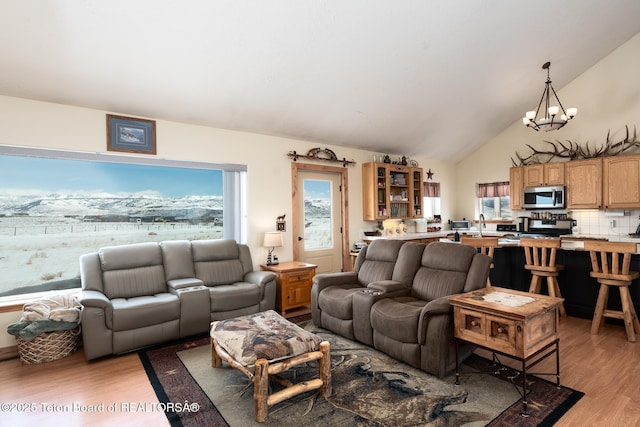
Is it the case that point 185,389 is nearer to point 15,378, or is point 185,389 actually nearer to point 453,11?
point 15,378

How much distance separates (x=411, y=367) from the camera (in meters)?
2.95

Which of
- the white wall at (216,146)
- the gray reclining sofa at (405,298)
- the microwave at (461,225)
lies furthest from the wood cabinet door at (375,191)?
the microwave at (461,225)

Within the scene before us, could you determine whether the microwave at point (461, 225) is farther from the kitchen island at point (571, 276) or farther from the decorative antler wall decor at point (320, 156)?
the decorative antler wall decor at point (320, 156)

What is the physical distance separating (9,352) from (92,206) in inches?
64.8

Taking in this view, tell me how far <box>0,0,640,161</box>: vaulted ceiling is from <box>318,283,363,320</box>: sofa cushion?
2.49 metres

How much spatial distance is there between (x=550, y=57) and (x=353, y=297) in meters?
4.80

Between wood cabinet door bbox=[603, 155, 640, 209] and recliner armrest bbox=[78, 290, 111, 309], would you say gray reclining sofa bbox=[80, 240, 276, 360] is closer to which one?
recliner armrest bbox=[78, 290, 111, 309]

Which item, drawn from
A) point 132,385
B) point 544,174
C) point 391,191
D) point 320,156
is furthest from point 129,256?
point 544,174

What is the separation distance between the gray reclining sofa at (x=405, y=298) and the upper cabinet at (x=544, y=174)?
13.3 feet

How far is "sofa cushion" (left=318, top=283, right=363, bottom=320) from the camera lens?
3512mm

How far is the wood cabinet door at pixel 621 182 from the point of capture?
5.34 metres

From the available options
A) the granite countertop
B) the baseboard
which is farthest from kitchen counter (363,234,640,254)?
the baseboard

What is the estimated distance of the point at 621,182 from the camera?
18.0ft

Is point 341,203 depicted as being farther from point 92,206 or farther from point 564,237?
point 564,237
